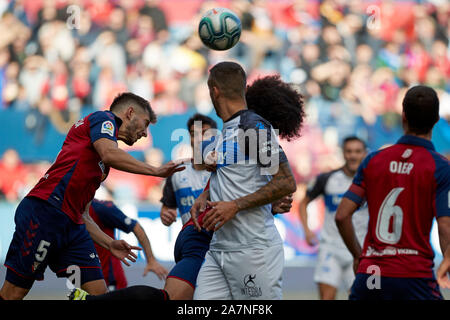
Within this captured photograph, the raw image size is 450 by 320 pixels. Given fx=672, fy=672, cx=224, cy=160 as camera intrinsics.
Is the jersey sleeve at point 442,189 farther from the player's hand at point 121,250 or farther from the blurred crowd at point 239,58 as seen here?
the blurred crowd at point 239,58

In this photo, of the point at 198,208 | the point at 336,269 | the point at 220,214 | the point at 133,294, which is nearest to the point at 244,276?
the point at 220,214

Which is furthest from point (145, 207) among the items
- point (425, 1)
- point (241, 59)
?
point (425, 1)

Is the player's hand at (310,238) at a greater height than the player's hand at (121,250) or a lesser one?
greater

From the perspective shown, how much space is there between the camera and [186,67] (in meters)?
13.1

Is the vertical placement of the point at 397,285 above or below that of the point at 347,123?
below

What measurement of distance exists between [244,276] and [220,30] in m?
2.10

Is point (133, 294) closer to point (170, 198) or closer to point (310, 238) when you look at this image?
point (170, 198)

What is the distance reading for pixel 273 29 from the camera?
1357cm

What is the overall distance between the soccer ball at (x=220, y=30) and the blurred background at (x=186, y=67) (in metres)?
6.72

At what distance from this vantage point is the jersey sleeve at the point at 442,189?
3924mm

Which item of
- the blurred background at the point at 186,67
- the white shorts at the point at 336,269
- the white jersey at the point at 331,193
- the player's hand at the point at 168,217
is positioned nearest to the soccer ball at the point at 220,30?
the player's hand at the point at 168,217

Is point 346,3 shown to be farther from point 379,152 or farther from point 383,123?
point 379,152

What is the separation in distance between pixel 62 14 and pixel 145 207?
457 centimetres
